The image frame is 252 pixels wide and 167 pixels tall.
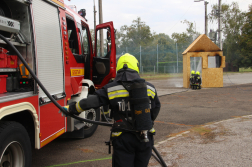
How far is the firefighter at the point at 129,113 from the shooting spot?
2559 mm

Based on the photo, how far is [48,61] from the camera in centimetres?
381

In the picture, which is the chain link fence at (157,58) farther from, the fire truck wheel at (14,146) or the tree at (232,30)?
the fire truck wheel at (14,146)

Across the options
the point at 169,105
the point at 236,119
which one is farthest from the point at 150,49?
the point at 236,119

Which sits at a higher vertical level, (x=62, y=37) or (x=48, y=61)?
(x=62, y=37)

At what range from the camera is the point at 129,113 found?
2684mm

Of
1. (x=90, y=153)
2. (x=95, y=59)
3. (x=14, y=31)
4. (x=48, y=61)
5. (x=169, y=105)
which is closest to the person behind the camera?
(x=14, y=31)

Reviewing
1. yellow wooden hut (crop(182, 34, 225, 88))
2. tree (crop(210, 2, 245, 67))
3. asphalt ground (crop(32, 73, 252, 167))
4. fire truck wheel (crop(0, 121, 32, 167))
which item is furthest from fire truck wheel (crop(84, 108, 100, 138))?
tree (crop(210, 2, 245, 67))

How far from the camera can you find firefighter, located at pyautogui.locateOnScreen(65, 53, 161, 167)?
2.56 m

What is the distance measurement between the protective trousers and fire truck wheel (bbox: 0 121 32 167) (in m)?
1.22

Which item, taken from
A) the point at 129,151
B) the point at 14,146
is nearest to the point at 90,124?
the point at 14,146

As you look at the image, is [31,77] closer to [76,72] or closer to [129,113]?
[129,113]

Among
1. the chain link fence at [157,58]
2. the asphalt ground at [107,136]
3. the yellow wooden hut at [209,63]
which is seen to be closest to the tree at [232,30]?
the chain link fence at [157,58]

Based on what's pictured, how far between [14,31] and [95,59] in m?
3.29

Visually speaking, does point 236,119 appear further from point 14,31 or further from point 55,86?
point 14,31
